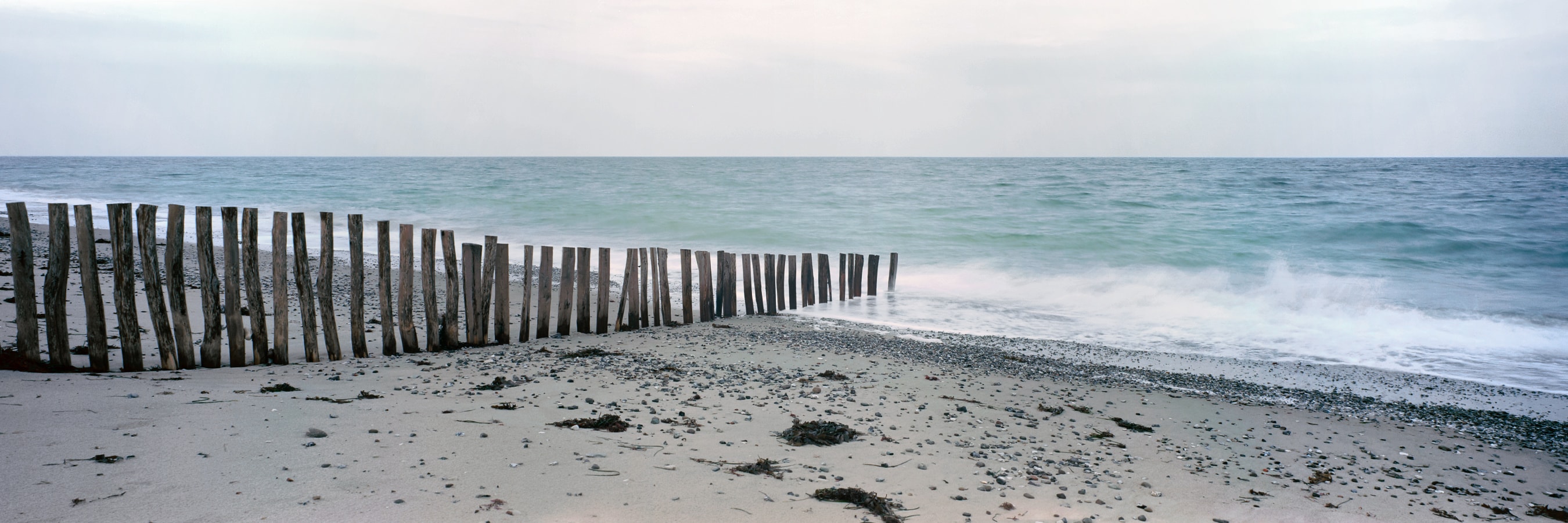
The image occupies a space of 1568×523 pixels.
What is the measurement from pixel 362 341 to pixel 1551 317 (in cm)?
1553

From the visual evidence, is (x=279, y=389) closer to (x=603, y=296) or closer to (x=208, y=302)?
(x=208, y=302)

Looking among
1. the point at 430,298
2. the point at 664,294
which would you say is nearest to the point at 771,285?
the point at 664,294

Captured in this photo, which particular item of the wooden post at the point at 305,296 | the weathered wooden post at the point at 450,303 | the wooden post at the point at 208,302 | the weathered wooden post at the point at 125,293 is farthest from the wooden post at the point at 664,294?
the weathered wooden post at the point at 125,293

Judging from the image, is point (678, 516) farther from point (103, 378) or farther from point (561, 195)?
point (561, 195)

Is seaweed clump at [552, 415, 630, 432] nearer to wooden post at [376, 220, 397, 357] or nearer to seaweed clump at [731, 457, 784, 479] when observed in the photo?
seaweed clump at [731, 457, 784, 479]

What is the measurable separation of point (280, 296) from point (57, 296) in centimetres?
121

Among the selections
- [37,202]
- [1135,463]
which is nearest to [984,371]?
[1135,463]

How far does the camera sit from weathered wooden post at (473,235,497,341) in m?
7.00

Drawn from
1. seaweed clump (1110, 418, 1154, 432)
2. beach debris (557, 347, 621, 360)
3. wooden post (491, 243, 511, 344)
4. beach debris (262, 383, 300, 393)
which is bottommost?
seaweed clump (1110, 418, 1154, 432)

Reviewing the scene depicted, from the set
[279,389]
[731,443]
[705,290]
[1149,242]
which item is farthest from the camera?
[1149,242]

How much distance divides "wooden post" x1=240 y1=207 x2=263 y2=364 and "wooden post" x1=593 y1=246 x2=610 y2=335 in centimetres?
281

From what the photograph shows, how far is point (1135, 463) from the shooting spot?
4.73 metres

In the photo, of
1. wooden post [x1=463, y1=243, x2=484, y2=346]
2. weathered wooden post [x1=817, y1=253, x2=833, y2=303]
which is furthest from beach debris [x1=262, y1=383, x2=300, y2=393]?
weathered wooden post [x1=817, y1=253, x2=833, y2=303]

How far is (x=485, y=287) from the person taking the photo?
23.1 feet
